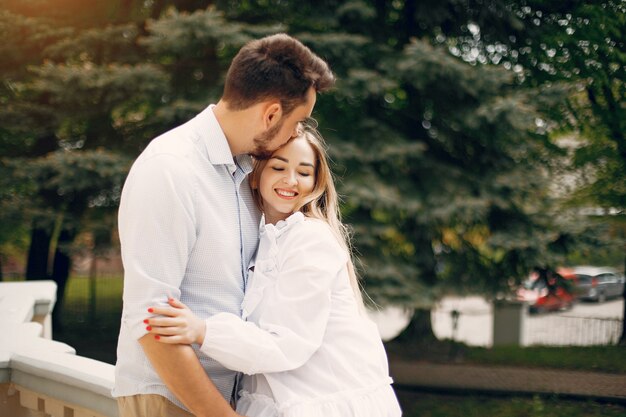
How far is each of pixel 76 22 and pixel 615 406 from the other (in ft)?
32.1

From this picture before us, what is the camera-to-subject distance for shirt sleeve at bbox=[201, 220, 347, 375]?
1807 millimetres

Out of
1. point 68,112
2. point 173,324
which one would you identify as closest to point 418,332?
point 68,112

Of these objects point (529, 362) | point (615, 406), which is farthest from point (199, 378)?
point (529, 362)

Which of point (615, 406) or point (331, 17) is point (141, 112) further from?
point (615, 406)

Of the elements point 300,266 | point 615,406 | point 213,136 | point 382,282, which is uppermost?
point 213,136

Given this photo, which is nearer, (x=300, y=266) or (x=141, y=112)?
(x=300, y=266)

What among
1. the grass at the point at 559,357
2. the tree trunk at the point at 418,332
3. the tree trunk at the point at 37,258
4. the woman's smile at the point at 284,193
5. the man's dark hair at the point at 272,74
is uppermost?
the man's dark hair at the point at 272,74

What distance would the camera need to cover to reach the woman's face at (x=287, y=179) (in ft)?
7.29

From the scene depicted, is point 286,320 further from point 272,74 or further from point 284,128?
point 272,74

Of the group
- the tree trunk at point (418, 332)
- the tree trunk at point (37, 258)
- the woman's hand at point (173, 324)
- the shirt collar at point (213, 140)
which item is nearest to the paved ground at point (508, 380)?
the tree trunk at point (418, 332)

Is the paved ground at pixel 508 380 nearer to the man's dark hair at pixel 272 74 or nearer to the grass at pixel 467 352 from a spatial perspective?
the grass at pixel 467 352

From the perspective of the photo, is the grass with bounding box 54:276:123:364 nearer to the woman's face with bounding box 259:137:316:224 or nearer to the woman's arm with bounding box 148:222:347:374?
the woman's face with bounding box 259:137:316:224

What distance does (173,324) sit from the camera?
1710 millimetres

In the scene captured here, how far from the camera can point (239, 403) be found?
80.7 inches
